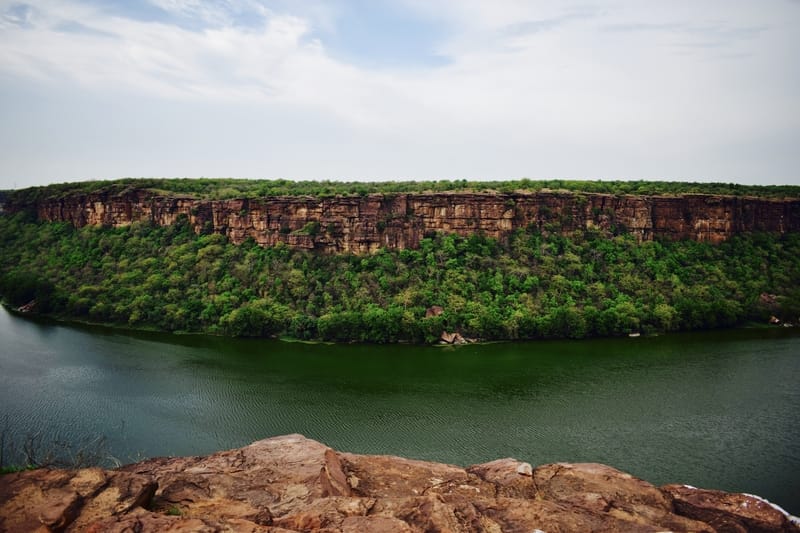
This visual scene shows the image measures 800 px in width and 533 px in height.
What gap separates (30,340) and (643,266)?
51.3 meters

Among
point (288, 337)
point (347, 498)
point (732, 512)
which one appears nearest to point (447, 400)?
point (732, 512)

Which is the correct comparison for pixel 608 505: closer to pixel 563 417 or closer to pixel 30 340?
pixel 563 417

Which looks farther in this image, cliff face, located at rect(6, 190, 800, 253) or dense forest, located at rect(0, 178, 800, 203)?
dense forest, located at rect(0, 178, 800, 203)

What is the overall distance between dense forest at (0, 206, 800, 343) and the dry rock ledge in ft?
79.9

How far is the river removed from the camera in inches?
814

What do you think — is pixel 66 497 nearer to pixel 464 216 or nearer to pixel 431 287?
pixel 431 287

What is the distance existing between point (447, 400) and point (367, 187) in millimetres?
32624

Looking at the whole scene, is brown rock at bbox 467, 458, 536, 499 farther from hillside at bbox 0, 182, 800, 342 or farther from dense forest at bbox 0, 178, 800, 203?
dense forest at bbox 0, 178, 800, 203

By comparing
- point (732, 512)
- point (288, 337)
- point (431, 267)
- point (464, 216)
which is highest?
point (464, 216)

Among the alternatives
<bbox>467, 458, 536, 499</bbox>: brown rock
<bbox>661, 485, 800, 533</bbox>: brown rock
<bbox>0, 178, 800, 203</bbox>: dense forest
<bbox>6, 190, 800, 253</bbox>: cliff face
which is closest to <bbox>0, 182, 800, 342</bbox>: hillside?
<bbox>6, 190, 800, 253</bbox>: cliff face

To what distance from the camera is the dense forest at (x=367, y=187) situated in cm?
4981

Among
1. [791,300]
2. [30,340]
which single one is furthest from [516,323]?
[30,340]

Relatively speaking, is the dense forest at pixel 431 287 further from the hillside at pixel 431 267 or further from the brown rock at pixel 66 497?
the brown rock at pixel 66 497

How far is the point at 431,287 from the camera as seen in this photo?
137 ft
